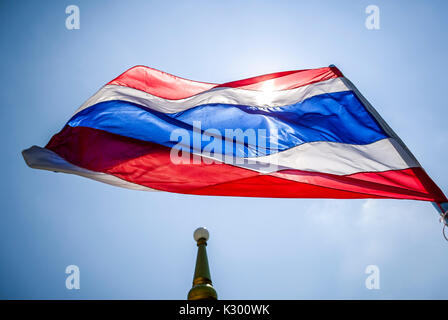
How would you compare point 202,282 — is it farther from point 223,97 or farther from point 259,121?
point 223,97

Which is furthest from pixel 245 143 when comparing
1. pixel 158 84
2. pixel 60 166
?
pixel 60 166

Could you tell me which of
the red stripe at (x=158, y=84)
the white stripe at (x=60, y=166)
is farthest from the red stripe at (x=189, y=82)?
the white stripe at (x=60, y=166)

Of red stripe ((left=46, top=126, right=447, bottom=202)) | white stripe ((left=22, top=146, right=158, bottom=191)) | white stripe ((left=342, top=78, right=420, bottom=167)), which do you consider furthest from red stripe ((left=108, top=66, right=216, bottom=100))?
white stripe ((left=342, top=78, right=420, bottom=167))

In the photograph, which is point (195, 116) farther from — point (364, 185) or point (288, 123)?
point (364, 185)

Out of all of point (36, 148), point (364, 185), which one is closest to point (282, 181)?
point (364, 185)

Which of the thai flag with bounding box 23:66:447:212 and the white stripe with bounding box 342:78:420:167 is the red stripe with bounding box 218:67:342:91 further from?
the white stripe with bounding box 342:78:420:167

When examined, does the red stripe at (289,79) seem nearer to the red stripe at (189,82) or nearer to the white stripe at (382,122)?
the red stripe at (189,82)
